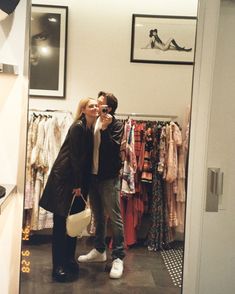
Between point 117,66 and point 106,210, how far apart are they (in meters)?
0.73

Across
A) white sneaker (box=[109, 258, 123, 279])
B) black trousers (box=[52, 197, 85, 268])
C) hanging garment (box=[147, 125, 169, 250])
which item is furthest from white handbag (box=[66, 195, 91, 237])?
hanging garment (box=[147, 125, 169, 250])

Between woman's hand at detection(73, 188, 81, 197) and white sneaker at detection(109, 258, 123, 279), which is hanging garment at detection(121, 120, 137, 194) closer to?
woman's hand at detection(73, 188, 81, 197)

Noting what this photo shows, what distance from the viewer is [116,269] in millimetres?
1604

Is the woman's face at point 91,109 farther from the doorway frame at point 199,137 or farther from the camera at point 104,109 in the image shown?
the doorway frame at point 199,137

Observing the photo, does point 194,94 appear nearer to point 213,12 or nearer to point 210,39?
point 210,39

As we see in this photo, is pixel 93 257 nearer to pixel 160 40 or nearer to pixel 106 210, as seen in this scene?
pixel 106 210

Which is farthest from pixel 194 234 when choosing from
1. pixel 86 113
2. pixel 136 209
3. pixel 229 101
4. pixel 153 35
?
pixel 153 35

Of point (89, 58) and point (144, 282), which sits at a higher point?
point (89, 58)

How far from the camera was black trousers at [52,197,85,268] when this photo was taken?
1492mm

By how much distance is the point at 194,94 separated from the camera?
1274 mm

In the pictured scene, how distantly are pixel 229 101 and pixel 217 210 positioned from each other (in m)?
0.47

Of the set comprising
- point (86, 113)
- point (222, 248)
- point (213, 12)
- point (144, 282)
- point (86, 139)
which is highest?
point (213, 12)

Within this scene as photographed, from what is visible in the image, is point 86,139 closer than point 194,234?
No

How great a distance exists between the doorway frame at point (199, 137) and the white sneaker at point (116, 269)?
36 cm
